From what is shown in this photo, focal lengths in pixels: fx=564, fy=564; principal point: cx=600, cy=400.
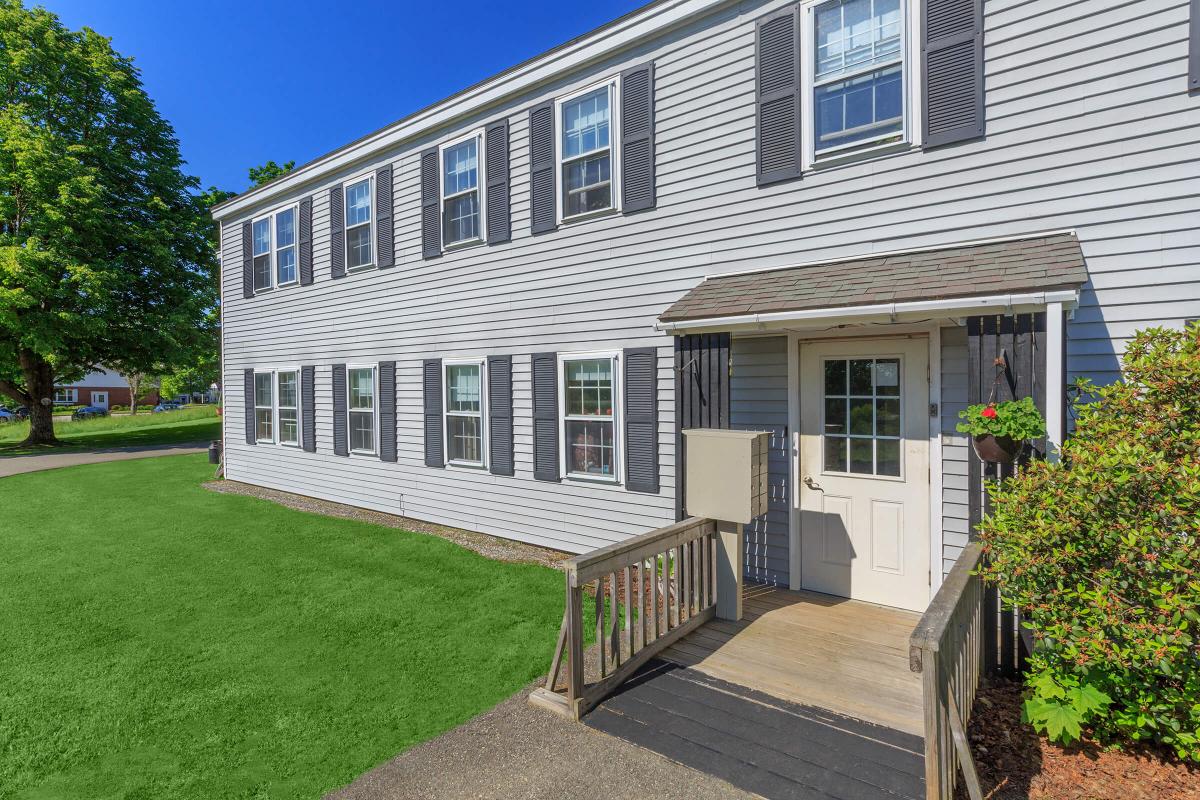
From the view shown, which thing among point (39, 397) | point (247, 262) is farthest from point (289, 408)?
point (39, 397)

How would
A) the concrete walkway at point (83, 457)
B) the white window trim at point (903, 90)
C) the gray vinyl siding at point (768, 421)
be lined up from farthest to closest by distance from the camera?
the concrete walkway at point (83, 457), the gray vinyl siding at point (768, 421), the white window trim at point (903, 90)

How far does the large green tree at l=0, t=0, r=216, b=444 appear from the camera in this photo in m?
16.8

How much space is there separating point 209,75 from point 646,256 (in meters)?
14.2

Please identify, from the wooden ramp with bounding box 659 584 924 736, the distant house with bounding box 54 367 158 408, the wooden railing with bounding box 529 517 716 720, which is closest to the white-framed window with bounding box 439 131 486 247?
the wooden railing with bounding box 529 517 716 720

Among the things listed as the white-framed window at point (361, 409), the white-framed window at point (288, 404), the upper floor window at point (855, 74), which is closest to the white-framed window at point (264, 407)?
the white-framed window at point (288, 404)

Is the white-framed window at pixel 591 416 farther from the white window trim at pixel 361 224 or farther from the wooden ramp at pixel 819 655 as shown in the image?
the white window trim at pixel 361 224

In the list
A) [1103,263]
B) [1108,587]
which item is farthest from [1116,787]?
[1103,263]

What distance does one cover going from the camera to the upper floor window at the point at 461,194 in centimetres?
777

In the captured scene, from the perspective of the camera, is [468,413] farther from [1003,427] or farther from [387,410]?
[1003,427]

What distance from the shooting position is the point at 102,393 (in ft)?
166

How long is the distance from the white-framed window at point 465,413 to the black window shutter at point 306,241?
164 inches

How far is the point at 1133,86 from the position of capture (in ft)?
12.4

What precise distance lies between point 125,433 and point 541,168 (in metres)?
27.4

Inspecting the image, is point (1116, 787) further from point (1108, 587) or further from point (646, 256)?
point (646, 256)
